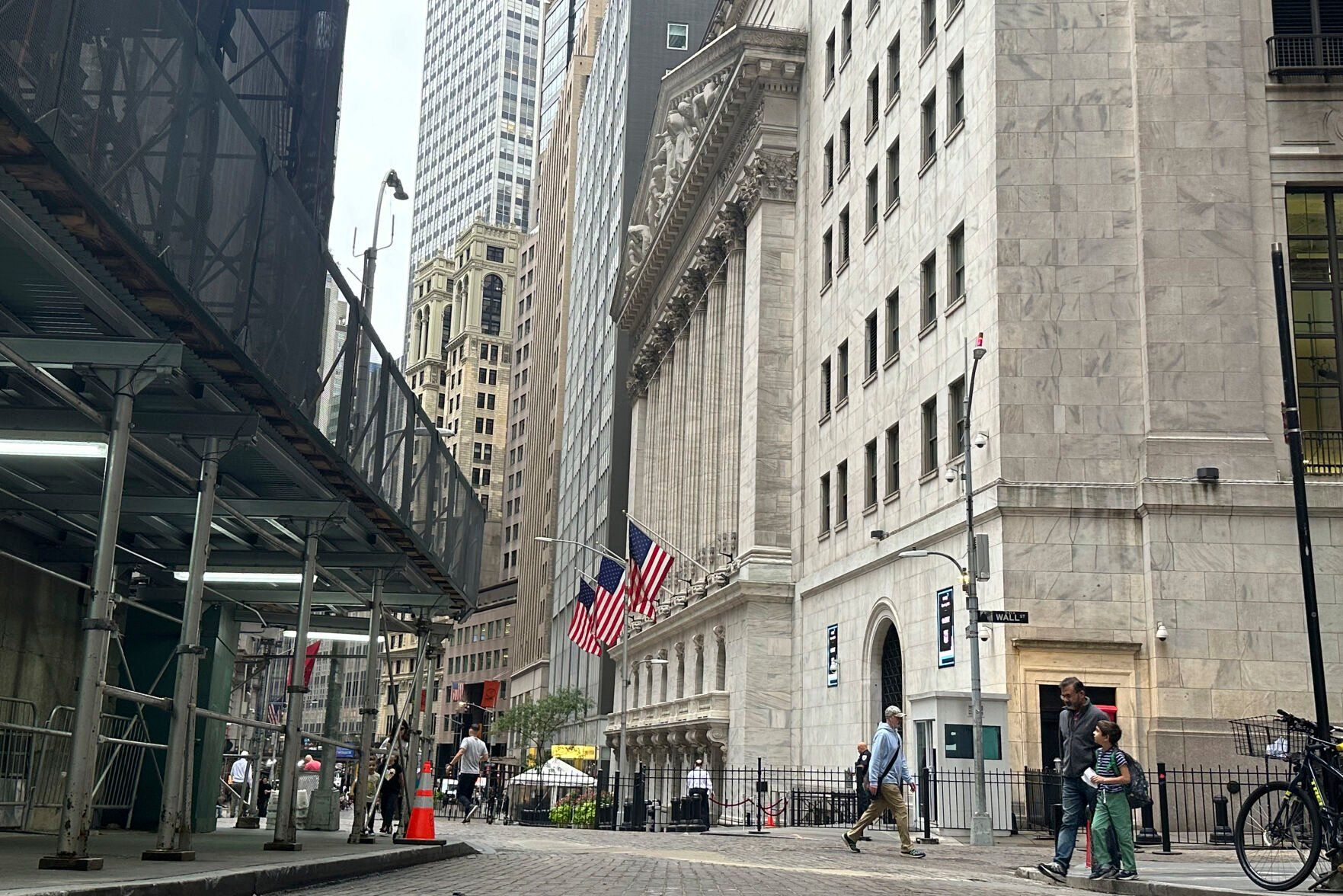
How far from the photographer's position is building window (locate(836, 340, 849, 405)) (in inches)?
1767

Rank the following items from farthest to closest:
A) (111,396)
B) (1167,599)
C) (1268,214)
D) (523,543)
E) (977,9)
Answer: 1. (523,543)
2. (977,9)
3. (1268,214)
4. (1167,599)
5. (111,396)

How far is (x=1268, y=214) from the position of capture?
103ft

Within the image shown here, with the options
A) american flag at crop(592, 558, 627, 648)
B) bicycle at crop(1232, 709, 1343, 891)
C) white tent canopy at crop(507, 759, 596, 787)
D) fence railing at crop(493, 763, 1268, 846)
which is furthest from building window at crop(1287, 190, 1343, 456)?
white tent canopy at crop(507, 759, 596, 787)

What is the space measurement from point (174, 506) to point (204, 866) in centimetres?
378

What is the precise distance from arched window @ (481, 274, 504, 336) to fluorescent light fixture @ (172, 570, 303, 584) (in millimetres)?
166125

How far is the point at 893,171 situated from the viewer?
137 ft

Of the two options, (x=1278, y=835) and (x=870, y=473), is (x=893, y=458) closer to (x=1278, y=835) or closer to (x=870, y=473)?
(x=870, y=473)

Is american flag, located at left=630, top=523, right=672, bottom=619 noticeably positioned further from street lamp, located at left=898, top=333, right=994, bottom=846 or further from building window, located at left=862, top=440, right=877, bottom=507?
street lamp, located at left=898, top=333, right=994, bottom=846

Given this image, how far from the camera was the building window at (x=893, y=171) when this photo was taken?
41.2 metres

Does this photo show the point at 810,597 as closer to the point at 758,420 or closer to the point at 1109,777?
the point at 758,420

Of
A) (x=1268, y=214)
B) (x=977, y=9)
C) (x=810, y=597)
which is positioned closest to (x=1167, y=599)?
(x=1268, y=214)

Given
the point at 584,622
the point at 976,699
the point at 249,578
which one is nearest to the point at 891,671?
the point at 976,699

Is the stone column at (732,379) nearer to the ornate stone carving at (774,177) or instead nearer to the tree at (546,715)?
the ornate stone carving at (774,177)

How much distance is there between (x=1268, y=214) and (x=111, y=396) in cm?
2813
